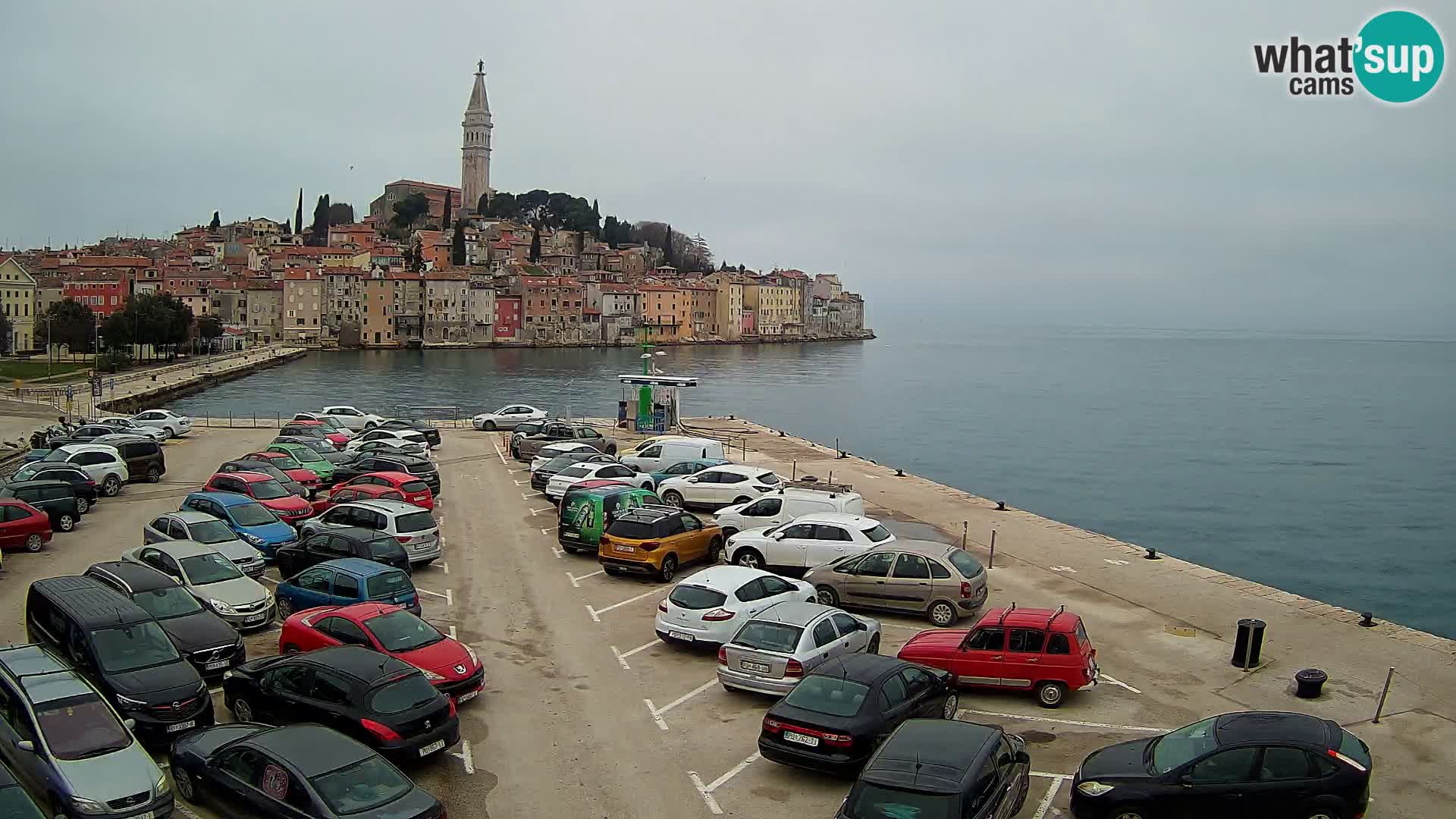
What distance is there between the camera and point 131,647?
1038 cm

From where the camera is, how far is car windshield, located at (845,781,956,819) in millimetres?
7141

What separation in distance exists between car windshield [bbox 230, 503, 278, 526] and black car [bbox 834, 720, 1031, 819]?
534 inches

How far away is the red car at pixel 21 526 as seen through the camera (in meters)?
17.8

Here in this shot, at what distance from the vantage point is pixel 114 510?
22688 millimetres

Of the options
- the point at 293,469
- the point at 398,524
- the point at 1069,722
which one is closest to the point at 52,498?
the point at 293,469

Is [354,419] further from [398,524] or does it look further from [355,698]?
[355,698]

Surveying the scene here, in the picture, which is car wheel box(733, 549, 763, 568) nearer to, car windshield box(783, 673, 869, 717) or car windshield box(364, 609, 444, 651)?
car windshield box(364, 609, 444, 651)

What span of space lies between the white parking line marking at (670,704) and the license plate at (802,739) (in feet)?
6.29

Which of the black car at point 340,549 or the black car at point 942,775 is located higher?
the black car at point 942,775

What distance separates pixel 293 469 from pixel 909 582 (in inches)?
655

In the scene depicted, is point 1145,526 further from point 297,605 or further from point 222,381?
point 222,381

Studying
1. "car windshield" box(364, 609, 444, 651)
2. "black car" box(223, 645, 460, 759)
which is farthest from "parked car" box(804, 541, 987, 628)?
"black car" box(223, 645, 460, 759)

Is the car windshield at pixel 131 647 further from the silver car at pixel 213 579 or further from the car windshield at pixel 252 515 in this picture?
the car windshield at pixel 252 515

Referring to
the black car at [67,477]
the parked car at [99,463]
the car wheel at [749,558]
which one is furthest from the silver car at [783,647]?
the parked car at [99,463]
